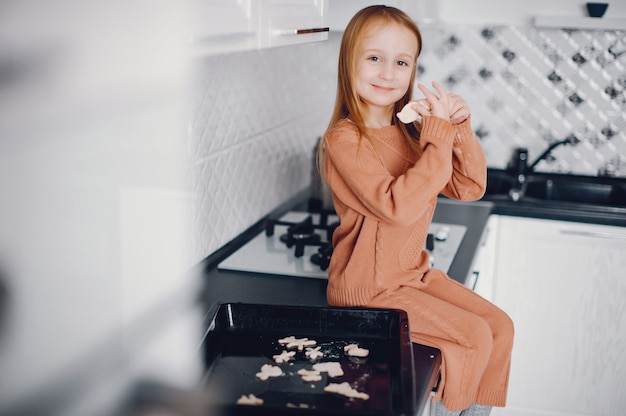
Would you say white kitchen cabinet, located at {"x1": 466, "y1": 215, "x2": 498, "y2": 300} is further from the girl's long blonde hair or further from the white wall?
the girl's long blonde hair

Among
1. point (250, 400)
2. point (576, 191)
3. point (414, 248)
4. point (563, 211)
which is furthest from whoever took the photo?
point (576, 191)

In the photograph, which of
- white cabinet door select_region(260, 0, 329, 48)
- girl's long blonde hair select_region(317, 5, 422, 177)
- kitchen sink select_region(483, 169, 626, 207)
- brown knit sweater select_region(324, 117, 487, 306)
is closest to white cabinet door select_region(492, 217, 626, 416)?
kitchen sink select_region(483, 169, 626, 207)

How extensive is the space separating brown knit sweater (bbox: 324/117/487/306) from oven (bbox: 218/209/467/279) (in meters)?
0.29

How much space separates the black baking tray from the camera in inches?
47.9

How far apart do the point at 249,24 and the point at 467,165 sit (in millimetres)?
618

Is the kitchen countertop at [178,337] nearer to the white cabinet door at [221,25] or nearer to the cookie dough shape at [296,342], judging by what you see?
the cookie dough shape at [296,342]

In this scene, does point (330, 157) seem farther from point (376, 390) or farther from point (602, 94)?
point (602, 94)

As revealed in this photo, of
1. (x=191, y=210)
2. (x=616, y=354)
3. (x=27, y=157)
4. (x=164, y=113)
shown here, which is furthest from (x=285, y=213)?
(x=27, y=157)

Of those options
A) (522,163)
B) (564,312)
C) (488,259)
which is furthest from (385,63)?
(522,163)

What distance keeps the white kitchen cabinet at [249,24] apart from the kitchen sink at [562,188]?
1.50 meters

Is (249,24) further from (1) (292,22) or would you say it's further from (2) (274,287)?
(2) (274,287)

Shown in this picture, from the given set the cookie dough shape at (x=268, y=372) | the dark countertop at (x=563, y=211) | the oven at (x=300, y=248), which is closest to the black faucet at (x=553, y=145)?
the dark countertop at (x=563, y=211)

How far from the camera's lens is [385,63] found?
63.8 inches

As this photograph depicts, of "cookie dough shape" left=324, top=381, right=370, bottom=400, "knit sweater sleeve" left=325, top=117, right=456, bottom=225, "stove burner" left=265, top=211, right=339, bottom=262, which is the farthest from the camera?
"stove burner" left=265, top=211, right=339, bottom=262
